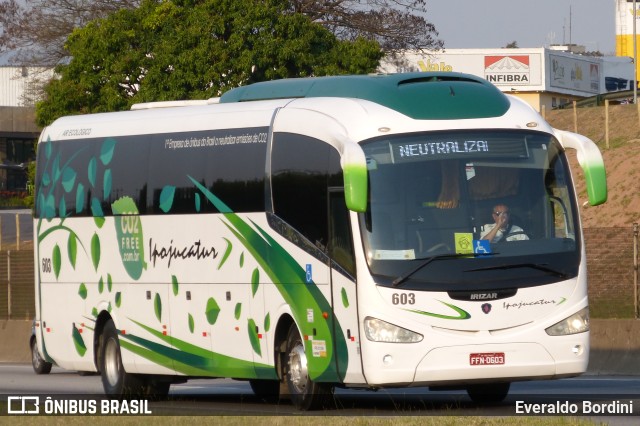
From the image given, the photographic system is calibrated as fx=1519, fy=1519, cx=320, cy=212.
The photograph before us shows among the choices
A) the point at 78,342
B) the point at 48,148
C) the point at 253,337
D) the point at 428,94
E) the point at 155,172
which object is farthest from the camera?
the point at 48,148

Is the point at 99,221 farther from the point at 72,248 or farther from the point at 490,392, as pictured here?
the point at 490,392

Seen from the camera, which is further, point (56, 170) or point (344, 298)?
point (56, 170)

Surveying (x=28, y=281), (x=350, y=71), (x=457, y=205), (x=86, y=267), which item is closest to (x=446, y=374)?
(x=457, y=205)

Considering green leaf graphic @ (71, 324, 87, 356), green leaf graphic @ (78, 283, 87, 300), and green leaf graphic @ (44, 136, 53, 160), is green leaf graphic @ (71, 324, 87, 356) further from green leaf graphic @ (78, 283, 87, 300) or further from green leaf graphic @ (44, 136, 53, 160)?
green leaf graphic @ (44, 136, 53, 160)

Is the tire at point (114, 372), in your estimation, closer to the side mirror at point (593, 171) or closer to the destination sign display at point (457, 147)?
the destination sign display at point (457, 147)

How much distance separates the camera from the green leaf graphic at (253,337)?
16953 mm

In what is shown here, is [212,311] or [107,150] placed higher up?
[107,150]

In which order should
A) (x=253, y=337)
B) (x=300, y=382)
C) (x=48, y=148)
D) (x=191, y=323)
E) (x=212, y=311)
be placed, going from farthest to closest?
(x=48, y=148), (x=191, y=323), (x=212, y=311), (x=253, y=337), (x=300, y=382)

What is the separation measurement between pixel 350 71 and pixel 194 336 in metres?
30.9

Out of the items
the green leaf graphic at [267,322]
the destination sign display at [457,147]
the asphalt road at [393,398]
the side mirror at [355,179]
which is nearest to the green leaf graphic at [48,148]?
the asphalt road at [393,398]

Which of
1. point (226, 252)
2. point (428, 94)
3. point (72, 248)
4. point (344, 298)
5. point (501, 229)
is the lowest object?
point (72, 248)

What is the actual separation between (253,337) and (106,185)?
397 cm

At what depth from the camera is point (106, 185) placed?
20.0m

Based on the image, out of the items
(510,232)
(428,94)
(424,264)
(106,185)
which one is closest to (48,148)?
(106,185)
